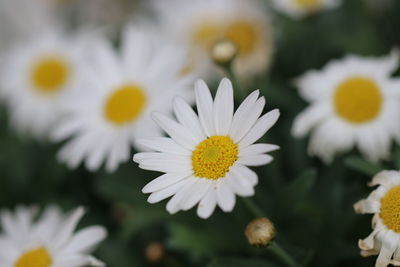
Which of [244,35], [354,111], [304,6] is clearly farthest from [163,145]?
[244,35]

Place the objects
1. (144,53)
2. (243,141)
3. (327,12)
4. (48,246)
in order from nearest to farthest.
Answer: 1. (243,141)
2. (48,246)
3. (144,53)
4. (327,12)

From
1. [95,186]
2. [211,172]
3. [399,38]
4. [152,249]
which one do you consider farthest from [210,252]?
[399,38]

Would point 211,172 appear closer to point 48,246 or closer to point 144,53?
point 48,246

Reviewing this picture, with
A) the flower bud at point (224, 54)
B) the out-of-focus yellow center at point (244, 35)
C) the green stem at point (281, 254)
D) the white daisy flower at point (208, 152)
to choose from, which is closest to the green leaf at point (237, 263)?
the green stem at point (281, 254)

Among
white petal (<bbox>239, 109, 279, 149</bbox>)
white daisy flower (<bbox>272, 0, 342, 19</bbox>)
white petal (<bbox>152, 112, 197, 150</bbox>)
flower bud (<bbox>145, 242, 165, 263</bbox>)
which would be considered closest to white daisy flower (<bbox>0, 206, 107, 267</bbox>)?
flower bud (<bbox>145, 242, 165, 263</bbox>)

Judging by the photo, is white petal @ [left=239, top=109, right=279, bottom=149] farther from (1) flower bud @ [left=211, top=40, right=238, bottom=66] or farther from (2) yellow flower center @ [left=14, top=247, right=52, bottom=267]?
(2) yellow flower center @ [left=14, top=247, right=52, bottom=267]
